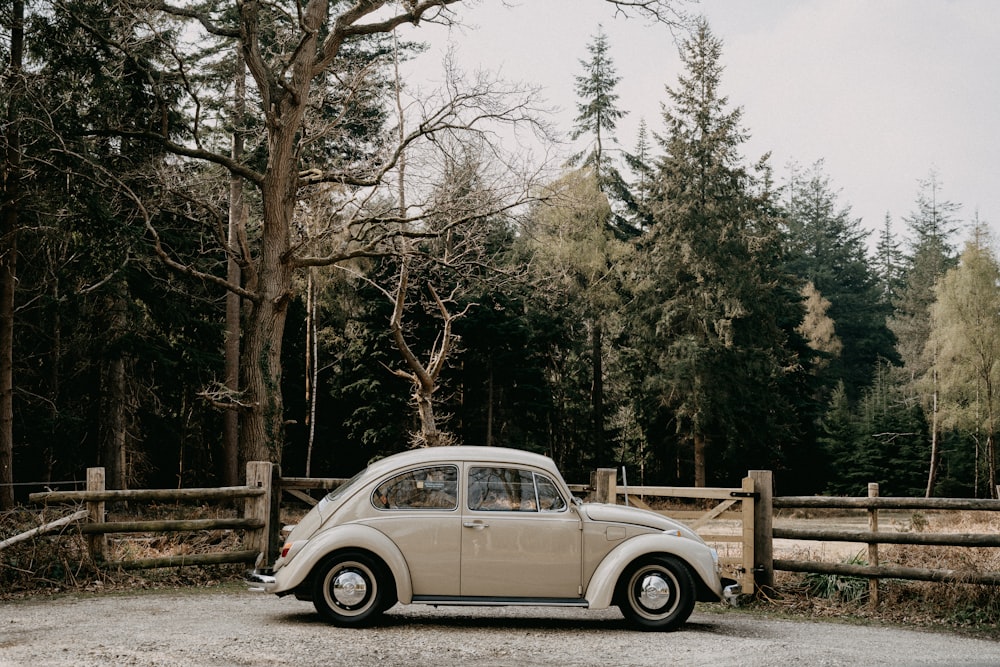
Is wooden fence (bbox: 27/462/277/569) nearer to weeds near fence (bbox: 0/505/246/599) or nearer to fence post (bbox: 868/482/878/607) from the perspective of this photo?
weeds near fence (bbox: 0/505/246/599)

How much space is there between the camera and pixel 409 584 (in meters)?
8.63

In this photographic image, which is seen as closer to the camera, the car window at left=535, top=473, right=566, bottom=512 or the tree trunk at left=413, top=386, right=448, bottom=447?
the car window at left=535, top=473, right=566, bottom=512

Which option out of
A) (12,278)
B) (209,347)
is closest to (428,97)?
(12,278)

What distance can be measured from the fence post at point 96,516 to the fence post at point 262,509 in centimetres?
189

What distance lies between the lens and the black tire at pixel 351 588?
28.2 feet

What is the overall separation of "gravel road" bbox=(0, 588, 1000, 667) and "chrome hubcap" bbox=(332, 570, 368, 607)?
30 cm

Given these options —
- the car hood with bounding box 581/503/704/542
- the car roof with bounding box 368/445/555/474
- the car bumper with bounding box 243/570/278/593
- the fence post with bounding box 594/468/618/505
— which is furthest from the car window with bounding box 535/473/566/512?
the fence post with bounding box 594/468/618/505

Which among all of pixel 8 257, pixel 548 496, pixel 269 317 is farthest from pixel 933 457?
pixel 548 496

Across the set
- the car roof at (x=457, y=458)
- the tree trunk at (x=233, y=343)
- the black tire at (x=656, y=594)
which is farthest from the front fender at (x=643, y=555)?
the tree trunk at (x=233, y=343)

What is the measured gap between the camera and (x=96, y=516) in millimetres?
11328

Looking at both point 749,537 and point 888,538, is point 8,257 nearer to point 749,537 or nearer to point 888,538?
point 749,537

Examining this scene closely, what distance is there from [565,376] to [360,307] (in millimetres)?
10844

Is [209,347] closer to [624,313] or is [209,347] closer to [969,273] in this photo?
[624,313]

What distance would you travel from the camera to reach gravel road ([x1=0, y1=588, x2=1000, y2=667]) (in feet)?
23.6
